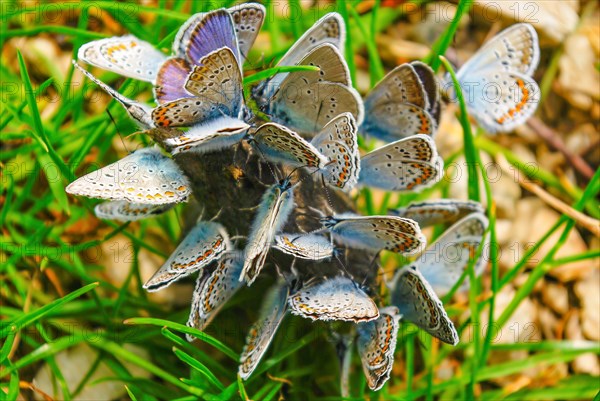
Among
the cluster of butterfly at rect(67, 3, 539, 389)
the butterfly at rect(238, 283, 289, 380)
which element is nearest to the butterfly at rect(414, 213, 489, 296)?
the cluster of butterfly at rect(67, 3, 539, 389)

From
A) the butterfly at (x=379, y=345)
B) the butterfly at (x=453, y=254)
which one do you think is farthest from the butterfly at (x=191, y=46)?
the butterfly at (x=453, y=254)

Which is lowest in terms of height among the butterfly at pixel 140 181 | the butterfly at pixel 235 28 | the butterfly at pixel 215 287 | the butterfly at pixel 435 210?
the butterfly at pixel 215 287

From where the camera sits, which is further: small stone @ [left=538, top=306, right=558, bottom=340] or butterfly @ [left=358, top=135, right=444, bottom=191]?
small stone @ [left=538, top=306, right=558, bottom=340]

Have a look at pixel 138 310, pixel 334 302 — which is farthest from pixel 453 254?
pixel 138 310

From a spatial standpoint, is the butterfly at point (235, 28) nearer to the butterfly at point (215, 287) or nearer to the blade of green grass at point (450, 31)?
the butterfly at point (215, 287)

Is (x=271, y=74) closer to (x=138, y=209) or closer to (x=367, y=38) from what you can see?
(x=138, y=209)

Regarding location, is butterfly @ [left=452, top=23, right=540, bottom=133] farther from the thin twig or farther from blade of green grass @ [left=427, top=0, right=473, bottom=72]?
the thin twig

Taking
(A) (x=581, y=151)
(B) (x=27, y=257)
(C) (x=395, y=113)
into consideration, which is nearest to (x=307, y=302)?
(C) (x=395, y=113)

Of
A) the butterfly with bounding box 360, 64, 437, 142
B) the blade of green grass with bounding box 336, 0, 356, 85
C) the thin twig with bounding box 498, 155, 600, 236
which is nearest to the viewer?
the butterfly with bounding box 360, 64, 437, 142

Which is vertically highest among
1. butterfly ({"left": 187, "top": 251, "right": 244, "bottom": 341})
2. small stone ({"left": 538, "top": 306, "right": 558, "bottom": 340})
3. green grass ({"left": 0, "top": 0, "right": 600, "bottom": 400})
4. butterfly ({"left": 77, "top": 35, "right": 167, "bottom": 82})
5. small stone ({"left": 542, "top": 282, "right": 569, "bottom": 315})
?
butterfly ({"left": 77, "top": 35, "right": 167, "bottom": 82})
